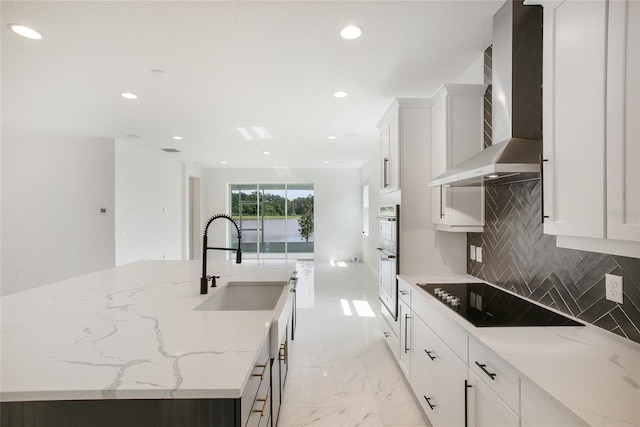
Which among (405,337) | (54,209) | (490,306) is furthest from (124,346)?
(54,209)

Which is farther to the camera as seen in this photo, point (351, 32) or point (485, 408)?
point (351, 32)

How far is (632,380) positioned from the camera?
100 cm

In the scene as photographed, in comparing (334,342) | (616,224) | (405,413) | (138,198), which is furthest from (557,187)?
(138,198)

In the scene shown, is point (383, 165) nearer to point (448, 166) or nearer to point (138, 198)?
point (448, 166)

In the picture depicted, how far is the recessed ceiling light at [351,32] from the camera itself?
6.76ft

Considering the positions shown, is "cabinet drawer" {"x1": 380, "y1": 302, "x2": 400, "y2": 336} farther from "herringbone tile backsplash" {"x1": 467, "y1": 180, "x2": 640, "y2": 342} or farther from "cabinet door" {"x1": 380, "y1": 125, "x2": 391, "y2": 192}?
"cabinet door" {"x1": 380, "y1": 125, "x2": 391, "y2": 192}

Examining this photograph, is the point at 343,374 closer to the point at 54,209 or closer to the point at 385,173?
the point at 385,173

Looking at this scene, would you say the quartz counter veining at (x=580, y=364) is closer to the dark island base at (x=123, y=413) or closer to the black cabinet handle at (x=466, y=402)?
the black cabinet handle at (x=466, y=402)

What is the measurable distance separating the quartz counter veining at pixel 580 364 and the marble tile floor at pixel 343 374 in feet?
3.70

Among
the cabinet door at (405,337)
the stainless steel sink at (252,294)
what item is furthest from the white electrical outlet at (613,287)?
the stainless steel sink at (252,294)

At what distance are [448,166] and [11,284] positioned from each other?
23.0ft

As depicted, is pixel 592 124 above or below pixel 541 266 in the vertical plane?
above

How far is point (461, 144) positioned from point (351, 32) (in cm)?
119

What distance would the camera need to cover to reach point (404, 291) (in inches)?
99.7
